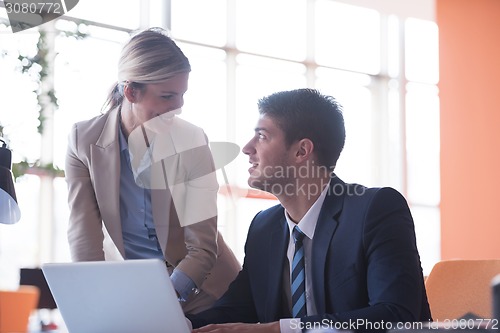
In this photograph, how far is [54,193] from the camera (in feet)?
21.1

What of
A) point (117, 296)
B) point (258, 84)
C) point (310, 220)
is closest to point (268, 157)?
point (310, 220)

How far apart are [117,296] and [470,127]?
17.3 ft

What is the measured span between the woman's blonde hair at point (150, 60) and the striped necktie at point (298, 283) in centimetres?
67

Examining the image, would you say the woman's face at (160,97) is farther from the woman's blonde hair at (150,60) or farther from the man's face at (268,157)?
the man's face at (268,157)

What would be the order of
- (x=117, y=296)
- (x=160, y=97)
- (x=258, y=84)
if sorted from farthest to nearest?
1. (x=258, y=84)
2. (x=160, y=97)
3. (x=117, y=296)

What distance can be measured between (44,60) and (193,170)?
312 cm

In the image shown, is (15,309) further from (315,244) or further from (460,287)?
(460,287)

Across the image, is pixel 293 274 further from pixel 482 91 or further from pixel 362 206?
pixel 482 91

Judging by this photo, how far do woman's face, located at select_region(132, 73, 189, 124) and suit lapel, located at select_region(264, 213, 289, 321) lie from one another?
19.7 inches

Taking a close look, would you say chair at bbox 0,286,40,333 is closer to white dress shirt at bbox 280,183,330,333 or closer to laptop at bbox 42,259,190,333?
laptop at bbox 42,259,190,333

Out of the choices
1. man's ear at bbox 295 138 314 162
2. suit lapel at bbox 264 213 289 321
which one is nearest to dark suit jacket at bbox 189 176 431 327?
suit lapel at bbox 264 213 289 321

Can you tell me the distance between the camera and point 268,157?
232 centimetres

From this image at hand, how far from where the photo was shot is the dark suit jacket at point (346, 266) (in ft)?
6.23

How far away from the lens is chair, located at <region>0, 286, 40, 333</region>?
1.54 m
